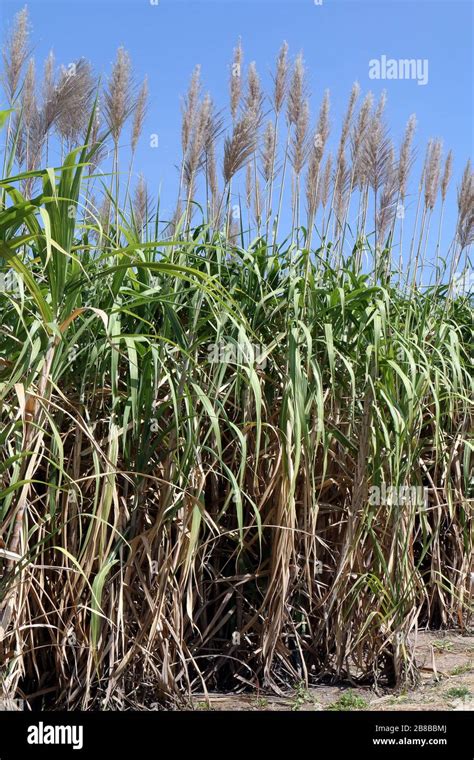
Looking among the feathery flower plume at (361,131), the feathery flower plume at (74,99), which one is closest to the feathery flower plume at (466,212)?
the feathery flower plume at (361,131)

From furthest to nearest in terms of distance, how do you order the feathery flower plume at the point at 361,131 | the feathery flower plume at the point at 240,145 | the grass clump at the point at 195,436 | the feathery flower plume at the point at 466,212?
the feathery flower plume at the point at 466,212
the feathery flower plume at the point at 361,131
the feathery flower plume at the point at 240,145
the grass clump at the point at 195,436

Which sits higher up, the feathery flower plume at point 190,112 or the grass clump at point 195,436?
the feathery flower plume at point 190,112

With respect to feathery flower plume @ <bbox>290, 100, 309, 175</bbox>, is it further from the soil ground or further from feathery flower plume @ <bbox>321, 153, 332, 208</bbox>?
the soil ground

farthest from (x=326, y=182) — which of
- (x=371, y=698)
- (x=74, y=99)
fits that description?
(x=371, y=698)

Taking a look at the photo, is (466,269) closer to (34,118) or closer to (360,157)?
(360,157)

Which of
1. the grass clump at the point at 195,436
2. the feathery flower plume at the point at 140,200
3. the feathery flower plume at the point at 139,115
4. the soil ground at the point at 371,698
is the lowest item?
the soil ground at the point at 371,698

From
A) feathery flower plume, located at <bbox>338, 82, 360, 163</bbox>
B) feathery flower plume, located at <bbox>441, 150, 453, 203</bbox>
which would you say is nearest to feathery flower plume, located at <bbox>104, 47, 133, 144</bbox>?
feathery flower plume, located at <bbox>338, 82, 360, 163</bbox>

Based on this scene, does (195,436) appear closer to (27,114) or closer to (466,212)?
(27,114)

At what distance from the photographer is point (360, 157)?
3.40 metres

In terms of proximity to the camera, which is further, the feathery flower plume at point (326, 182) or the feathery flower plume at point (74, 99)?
the feathery flower plume at point (326, 182)

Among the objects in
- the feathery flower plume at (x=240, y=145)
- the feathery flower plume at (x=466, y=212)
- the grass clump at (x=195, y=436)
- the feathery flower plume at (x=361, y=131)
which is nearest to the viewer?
the grass clump at (x=195, y=436)

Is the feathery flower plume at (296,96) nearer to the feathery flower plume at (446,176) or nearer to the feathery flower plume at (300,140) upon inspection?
the feathery flower plume at (300,140)
